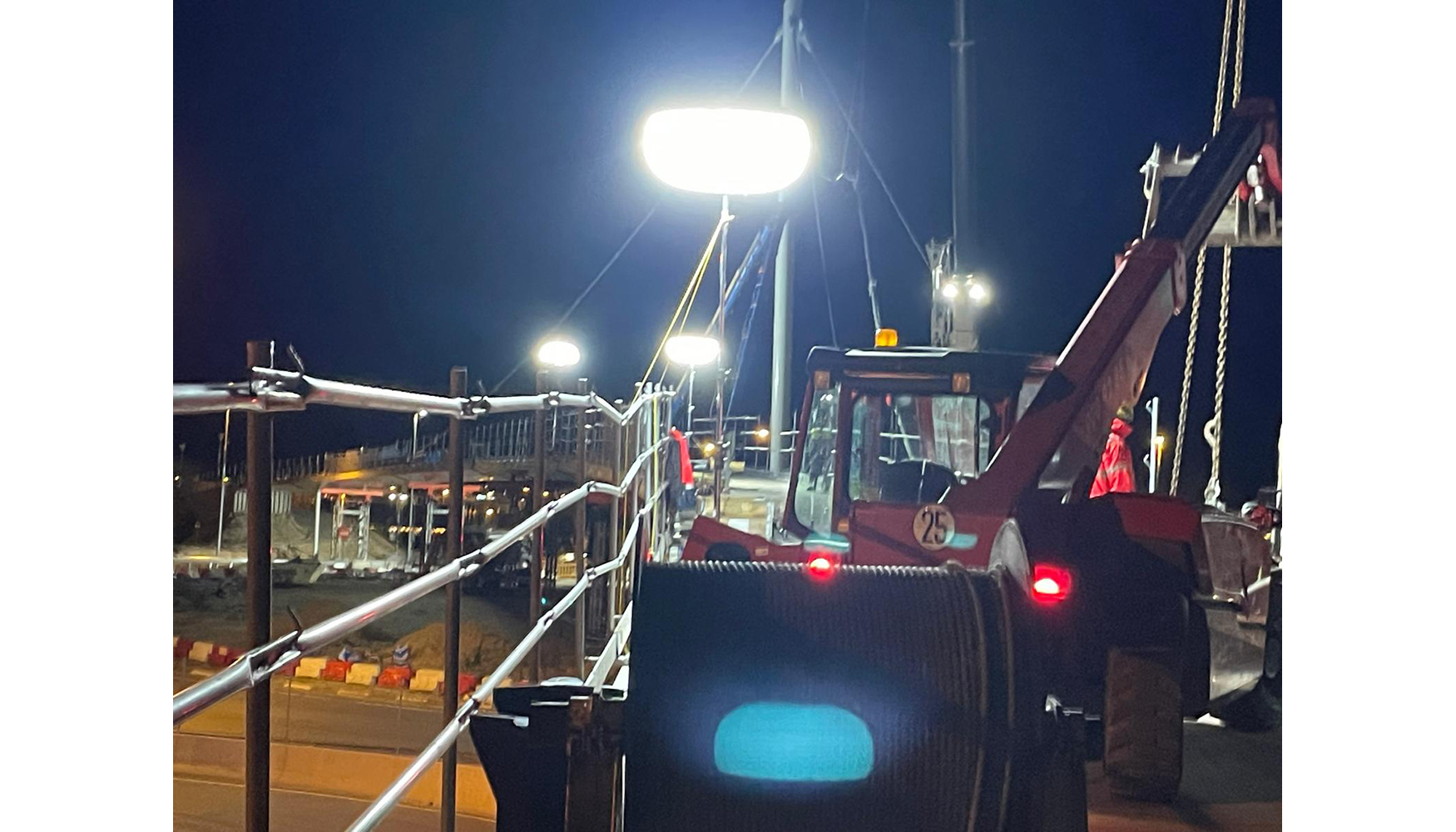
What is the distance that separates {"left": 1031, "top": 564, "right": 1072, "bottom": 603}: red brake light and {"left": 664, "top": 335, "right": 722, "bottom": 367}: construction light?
14.1ft

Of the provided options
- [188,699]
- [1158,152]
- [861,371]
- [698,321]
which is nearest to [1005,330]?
[861,371]

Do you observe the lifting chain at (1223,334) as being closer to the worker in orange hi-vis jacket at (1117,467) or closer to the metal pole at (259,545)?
the worker in orange hi-vis jacket at (1117,467)

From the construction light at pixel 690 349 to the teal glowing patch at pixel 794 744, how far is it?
5.06m

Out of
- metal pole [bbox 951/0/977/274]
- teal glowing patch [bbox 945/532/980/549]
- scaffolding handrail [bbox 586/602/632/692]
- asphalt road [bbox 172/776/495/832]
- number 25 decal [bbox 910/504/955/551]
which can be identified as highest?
metal pole [bbox 951/0/977/274]

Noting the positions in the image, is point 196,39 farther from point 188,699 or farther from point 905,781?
point 905,781

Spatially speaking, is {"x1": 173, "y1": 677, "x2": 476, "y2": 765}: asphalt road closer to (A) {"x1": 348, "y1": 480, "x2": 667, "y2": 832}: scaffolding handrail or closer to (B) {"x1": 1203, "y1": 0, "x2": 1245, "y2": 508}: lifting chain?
(A) {"x1": 348, "y1": 480, "x2": 667, "y2": 832}: scaffolding handrail

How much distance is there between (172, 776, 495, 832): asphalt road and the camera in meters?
2.95

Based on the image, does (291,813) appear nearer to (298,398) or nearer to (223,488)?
(223,488)

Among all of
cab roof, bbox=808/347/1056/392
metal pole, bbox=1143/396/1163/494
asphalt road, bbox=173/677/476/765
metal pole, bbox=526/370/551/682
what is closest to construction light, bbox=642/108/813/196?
metal pole, bbox=526/370/551/682

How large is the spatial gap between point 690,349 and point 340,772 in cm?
292

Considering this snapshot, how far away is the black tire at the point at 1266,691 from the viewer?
6.28 feet

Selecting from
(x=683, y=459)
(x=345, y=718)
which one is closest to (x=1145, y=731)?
(x=683, y=459)

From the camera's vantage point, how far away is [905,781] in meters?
1.10
